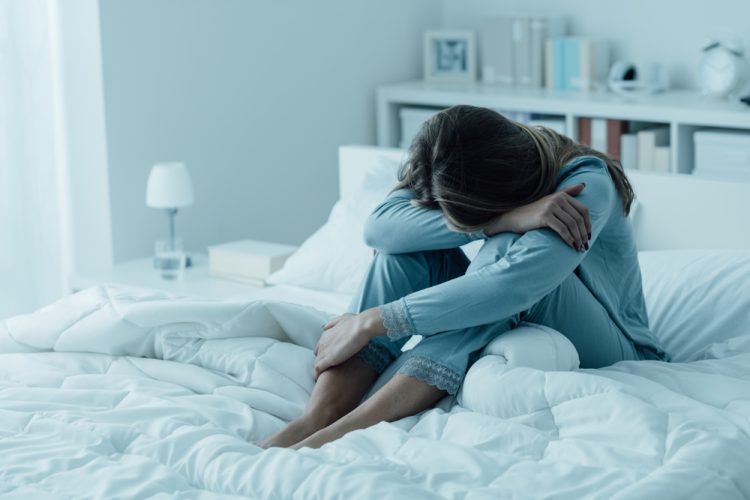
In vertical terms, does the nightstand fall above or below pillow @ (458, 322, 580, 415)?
below

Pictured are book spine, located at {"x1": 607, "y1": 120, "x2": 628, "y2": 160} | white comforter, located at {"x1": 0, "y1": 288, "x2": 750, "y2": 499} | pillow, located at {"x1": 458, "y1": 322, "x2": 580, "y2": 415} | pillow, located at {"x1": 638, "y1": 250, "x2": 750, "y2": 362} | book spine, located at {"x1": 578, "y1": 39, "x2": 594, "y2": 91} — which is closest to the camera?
white comforter, located at {"x1": 0, "y1": 288, "x2": 750, "y2": 499}

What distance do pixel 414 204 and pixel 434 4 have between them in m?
2.56

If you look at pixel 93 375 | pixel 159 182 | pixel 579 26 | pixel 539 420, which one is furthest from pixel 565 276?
pixel 579 26

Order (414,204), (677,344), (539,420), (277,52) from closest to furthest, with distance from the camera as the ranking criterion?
(539,420) < (414,204) < (677,344) < (277,52)

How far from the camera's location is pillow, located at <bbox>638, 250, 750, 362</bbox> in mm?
2068

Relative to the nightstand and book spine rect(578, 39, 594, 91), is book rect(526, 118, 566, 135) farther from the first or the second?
the nightstand

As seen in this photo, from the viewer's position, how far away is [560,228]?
1.69m

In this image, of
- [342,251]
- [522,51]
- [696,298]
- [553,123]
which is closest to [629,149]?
[553,123]

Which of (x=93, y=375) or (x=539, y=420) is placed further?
(x=93, y=375)

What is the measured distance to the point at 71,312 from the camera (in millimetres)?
2008

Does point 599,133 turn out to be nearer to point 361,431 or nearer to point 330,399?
point 330,399

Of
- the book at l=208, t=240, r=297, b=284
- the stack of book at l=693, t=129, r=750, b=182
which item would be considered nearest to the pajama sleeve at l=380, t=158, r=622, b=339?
the book at l=208, t=240, r=297, b=284

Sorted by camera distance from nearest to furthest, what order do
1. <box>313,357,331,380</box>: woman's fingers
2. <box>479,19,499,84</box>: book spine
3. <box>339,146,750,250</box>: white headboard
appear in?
1. <box>313,357,331,380</box>: woman's fingers
2. <box>339,146,750,250</box>: white headboard
3. <box>479,19,499,84</box>: book spine

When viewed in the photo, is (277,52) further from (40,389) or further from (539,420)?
(539,420)
